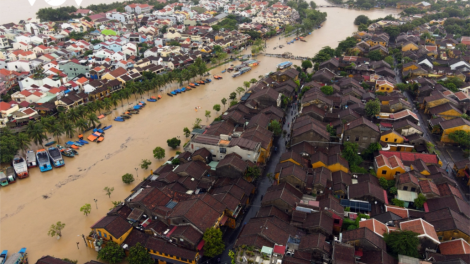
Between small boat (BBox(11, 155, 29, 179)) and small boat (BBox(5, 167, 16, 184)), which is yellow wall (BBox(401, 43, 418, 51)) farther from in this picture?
small boat (BBox(5, 167, 16, 184))

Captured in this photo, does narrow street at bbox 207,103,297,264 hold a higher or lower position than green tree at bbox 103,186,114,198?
lower

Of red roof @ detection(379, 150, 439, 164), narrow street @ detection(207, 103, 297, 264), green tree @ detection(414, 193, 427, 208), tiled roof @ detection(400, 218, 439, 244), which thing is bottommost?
narrow street @ detection(207, 103, 297, 264)

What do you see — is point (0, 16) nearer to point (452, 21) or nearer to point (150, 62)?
point (150, 62)

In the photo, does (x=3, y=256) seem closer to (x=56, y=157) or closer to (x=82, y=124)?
(x=56, y=157)

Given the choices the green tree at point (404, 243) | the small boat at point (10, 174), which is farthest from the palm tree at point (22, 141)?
the green tree at point (404, 243)

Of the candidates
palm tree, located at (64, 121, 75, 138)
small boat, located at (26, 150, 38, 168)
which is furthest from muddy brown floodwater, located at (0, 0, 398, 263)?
palm tree, located at (64, 121, 75, 138)

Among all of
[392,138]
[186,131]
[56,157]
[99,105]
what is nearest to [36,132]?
[56,157]
